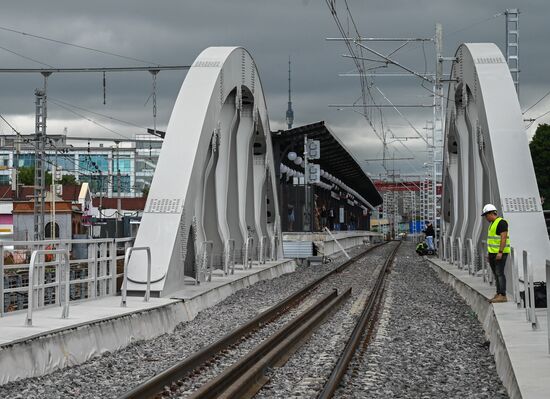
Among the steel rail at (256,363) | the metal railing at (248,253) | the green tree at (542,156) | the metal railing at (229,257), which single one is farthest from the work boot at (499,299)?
the green tree at (542,156)

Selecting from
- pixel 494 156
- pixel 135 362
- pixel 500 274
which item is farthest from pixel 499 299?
pixel 135 362

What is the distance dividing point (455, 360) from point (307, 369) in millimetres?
2013

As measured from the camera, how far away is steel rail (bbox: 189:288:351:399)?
8.84m

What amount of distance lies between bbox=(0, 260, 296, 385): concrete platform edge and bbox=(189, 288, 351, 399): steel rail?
1943 mm

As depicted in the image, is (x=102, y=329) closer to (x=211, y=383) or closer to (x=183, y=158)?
(x=211, y=383)

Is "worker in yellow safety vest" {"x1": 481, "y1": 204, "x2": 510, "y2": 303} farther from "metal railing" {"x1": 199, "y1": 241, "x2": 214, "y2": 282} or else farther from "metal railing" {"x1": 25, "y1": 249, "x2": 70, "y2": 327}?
"metal railing" {"x1": 199, "y1": 241, "x2": 214, "y2": 282}

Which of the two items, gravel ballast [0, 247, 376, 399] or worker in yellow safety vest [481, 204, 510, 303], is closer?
gravel ballast [0, 247, 376, 399]

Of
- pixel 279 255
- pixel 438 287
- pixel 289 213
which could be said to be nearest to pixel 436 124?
pixel 289 213

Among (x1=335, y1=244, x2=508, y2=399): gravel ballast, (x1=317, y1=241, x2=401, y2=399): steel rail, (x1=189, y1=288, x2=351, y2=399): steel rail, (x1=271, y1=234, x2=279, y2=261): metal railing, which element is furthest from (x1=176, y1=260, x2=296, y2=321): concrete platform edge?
(x1=335, y1=244, x2=508, y2=399): gravel ballast

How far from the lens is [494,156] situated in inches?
725

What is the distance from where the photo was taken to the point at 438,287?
973 inches

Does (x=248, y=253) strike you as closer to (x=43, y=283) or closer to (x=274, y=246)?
(x=274, y=246)

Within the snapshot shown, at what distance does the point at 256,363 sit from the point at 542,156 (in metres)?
60.5

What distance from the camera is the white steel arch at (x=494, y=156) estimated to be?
57.6 ft
